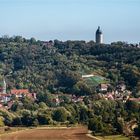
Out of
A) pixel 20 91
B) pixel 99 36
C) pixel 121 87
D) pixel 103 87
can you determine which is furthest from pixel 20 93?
pixel 99 36

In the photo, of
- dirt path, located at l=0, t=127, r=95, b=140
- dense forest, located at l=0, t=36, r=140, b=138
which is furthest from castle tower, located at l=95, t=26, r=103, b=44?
dirt path, located at l=0, t=127, r=95, b=140

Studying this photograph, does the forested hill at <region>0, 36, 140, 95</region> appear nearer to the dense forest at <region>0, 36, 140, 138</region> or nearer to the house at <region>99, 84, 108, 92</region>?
the dense forest at <region>0, 36, 140, 138</region>

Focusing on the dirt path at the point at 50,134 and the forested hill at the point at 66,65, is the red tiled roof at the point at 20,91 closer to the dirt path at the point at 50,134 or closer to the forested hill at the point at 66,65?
the forested hill at the point at 66,65

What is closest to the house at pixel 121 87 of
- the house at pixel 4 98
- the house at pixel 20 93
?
the house at pixel 20 93

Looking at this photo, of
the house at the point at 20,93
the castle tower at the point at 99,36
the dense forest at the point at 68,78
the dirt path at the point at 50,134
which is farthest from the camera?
the castle tower at the point at 99,36

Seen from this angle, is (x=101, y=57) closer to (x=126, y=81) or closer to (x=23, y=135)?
(x=126, y=81)

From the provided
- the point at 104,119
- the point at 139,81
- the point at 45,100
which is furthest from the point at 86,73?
the point at 104,119
